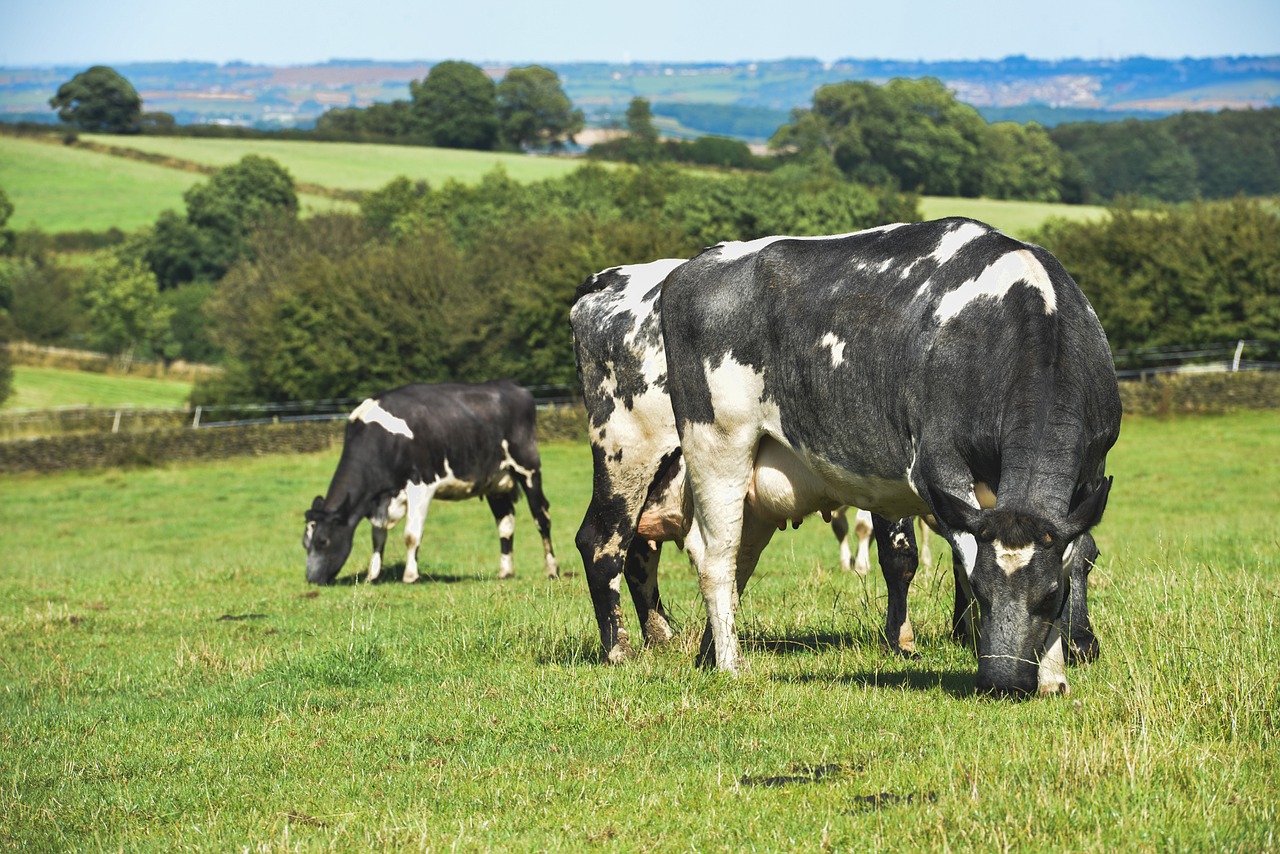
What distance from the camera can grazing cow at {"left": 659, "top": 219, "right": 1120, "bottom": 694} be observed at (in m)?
6.38

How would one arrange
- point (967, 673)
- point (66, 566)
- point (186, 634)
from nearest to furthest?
point (967, 673) → point (186, 634) → point (66, 566)

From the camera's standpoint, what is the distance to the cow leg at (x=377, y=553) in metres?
19.3

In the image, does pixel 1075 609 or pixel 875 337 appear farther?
pixel 1075 609

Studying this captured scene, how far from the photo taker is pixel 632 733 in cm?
679

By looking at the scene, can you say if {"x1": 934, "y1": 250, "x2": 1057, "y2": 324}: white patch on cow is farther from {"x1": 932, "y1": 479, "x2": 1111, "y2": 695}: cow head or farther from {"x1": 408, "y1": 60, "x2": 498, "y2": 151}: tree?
{"x1": 408, "y1": 60, "x2": 498, "y2": 151}: tree

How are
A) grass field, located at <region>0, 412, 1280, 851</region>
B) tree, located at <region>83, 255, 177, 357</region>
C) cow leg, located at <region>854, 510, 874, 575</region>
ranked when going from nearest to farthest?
grass field, located at <region>0, 412, 1280, 851</region> < cow leg, located at <region>854, 510, 874, 575</region> < tree, located at <region>83, 255, 177, 357</region>

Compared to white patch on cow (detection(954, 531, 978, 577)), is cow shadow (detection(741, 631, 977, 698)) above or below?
below

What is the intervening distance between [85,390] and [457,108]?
10470cm

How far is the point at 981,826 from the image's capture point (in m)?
4.86

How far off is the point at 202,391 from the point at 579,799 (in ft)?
201

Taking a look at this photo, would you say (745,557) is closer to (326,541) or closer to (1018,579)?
(1018,579)

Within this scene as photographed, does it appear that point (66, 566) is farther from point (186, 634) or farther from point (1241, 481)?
point (1241, 481)

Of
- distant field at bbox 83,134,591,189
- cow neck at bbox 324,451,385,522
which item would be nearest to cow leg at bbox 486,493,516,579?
cow neck at bbox 324,451,385,522

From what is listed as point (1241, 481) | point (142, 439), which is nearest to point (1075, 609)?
point (1241, 481)
